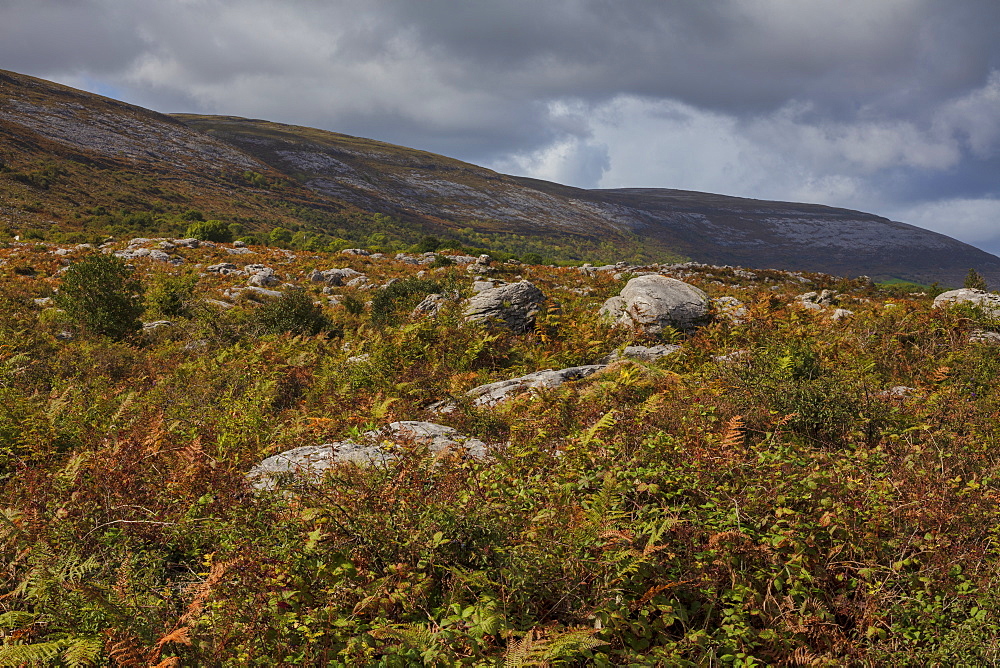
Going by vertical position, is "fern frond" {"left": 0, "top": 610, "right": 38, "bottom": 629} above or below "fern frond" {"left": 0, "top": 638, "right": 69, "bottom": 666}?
→ below

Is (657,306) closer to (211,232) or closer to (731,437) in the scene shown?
(731,437)

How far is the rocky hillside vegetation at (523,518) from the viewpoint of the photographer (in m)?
2.59

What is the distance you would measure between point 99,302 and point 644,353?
1237cm

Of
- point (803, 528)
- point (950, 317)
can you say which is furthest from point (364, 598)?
point (950, 317)

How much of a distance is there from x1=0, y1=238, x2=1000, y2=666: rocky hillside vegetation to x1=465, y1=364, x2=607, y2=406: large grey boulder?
0.06 m

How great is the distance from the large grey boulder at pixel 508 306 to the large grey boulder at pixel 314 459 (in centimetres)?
632

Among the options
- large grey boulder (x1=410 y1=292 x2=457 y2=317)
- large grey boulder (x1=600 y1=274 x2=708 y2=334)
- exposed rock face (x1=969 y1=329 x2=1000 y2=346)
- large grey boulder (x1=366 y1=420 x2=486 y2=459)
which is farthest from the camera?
large grey boulder (x1=410 y1=292 x2=457 y2=317)

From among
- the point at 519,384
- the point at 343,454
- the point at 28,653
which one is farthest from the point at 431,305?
the point at 28,653

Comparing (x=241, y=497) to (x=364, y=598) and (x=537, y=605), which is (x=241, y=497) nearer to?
(x=364, y=598)

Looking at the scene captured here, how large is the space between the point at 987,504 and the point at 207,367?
10.4 m

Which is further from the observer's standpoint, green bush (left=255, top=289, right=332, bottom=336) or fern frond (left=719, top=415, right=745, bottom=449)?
green bush (left=255, top=289, right=332, bottom=336)

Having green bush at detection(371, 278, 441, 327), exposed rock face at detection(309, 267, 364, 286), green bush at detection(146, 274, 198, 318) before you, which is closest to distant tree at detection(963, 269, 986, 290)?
green bush at detection(371, 278, 441, 327)

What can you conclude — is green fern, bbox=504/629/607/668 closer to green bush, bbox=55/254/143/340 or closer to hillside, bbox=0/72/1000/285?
green bush, bbox=55/254/143/340

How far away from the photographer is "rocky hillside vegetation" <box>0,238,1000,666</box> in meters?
2.59
